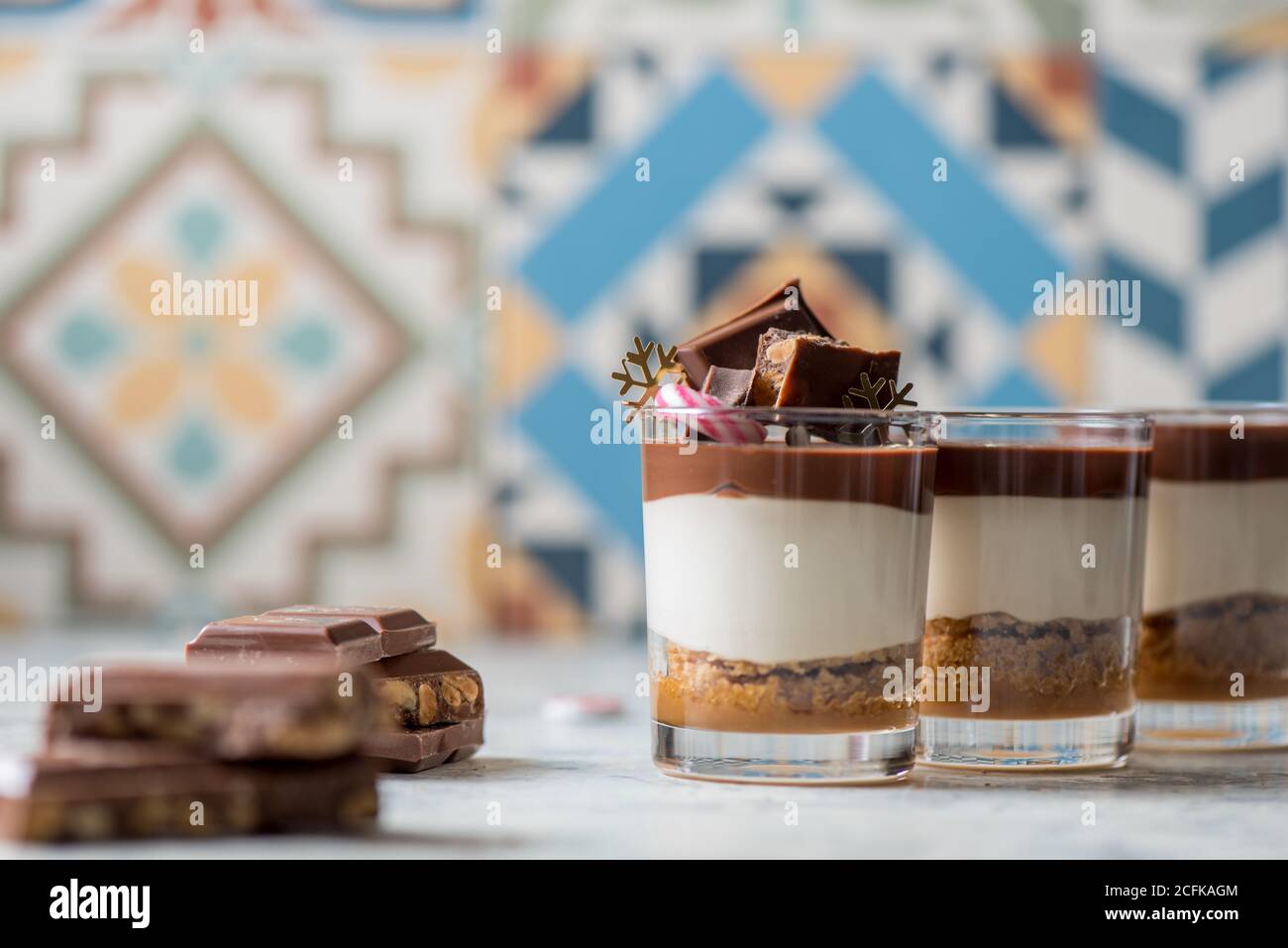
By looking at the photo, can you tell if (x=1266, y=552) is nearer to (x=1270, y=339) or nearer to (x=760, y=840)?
(x=760, y=840)

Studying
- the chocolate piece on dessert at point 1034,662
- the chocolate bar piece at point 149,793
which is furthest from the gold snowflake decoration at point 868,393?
the chocolate bar piece at point 149,793

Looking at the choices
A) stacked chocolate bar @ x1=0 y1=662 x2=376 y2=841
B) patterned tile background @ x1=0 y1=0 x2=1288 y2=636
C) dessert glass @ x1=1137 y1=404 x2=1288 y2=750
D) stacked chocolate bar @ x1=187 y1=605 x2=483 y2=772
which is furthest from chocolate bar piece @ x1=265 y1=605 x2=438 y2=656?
patterned tile background @ x1=0 y1=0 x2=1288 y2=636

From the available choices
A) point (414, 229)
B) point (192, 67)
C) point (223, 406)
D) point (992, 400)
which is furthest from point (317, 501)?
point (992, 400)

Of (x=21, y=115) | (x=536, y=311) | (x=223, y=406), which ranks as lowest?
(x=223, y=406)

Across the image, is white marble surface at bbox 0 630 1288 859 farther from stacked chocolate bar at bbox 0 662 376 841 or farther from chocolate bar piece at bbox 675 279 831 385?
chocolate bar piece at bbox 675 279 831 385
